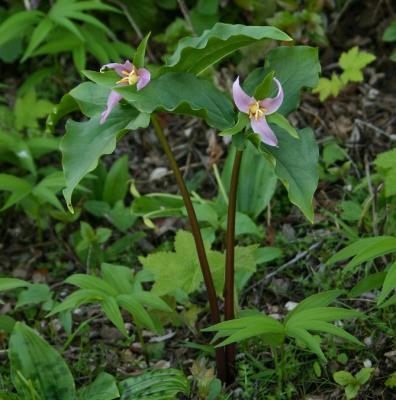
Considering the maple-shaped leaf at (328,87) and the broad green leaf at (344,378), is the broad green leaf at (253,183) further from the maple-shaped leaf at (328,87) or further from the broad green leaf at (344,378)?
the broad green leaf at (344,378)

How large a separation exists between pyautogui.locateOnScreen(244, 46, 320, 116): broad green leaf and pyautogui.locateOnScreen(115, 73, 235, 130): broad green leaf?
0.13m

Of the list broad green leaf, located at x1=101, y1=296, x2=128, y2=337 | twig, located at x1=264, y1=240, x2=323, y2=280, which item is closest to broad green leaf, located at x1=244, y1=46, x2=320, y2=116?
broad green leaf, located at x1=101, y1=296, x2=128, y2=337

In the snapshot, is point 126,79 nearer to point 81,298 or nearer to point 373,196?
point 81,298

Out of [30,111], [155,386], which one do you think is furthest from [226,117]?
[30,111]

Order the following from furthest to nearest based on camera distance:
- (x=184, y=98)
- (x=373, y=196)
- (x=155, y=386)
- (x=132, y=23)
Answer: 1. (x=132, y=23)
2. (x=373, y=196)
3. (x=155, y=386)
4. (x=184, y=98)

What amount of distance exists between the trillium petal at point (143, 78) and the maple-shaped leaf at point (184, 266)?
2.18ft

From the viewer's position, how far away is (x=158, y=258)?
98.5 inches

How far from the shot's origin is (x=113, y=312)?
2.29 meters

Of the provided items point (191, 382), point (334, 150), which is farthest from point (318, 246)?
point (191, 382)

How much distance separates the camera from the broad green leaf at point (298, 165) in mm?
1936

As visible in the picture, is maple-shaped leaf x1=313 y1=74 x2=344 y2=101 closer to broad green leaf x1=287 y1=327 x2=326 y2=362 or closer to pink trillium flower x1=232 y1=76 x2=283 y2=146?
pink trillium flower x1=232 y1=76 x2=283 y2=146

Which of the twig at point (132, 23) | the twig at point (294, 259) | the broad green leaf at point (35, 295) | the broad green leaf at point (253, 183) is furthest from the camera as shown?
the twig at point (132, 23)

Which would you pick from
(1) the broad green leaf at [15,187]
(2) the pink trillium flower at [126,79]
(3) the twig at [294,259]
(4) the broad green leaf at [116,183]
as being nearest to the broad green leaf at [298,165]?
(2) the pink trillium flower at [126,79]

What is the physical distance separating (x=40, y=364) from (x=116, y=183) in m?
1.31
